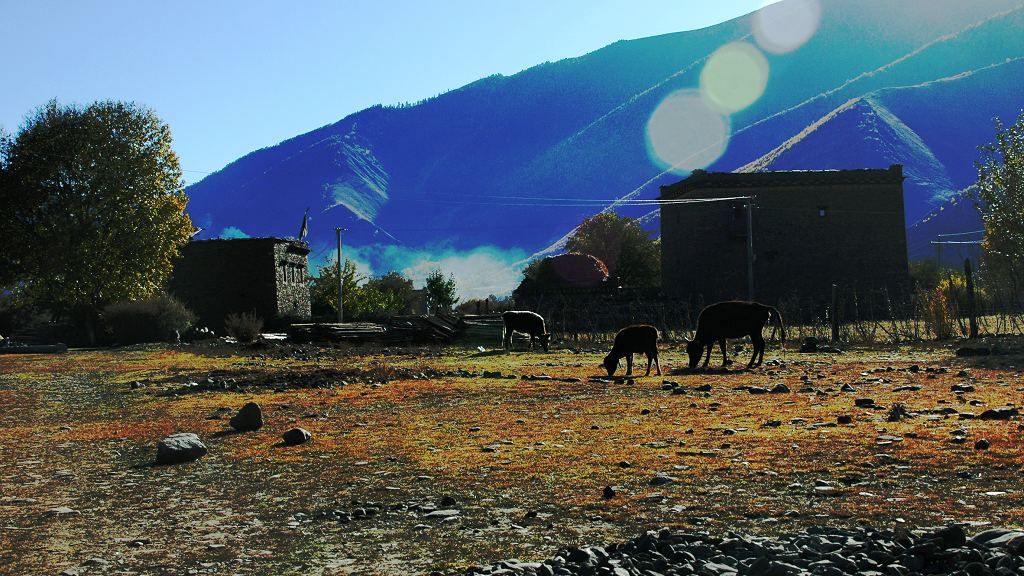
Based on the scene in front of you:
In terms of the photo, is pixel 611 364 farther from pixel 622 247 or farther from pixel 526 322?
pixel 622 247

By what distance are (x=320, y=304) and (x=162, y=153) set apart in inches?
1123

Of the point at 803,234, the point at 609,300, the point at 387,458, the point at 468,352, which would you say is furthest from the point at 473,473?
the point at 803,234

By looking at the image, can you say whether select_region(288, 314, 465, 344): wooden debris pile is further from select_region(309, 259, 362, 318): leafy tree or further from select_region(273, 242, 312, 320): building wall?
select_region(309, 259, 362, 318): leafy tree

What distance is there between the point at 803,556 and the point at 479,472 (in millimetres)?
3502

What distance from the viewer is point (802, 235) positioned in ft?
183

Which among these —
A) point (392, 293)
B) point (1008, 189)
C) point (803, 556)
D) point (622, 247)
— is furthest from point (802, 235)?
point (803, 556)

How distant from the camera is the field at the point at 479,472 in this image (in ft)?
19.4

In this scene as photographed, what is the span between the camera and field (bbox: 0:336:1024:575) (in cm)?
591

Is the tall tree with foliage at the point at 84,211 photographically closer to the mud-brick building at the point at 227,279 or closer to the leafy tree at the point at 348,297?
the mud-brick building at the point at 227,279

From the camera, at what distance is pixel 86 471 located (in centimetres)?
893

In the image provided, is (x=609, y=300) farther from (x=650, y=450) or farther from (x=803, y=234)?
(x=650, y=450)

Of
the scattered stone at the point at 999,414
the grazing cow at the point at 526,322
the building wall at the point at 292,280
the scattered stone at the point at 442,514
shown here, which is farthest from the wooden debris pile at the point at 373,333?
the scattered stone at the point at 442,514

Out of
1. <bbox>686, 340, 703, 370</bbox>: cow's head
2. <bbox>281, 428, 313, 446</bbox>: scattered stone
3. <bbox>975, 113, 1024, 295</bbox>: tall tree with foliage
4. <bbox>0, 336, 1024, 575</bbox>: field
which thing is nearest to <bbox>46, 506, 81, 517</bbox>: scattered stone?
<bbox>0, 336, 1024, 575</bbox>: field

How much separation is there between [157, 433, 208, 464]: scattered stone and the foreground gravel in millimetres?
5105
